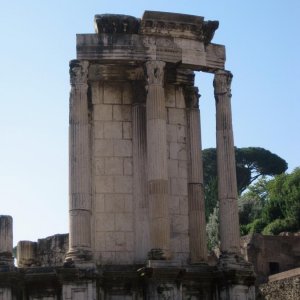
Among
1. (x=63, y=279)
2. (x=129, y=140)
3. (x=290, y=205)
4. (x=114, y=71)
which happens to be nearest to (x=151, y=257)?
(x=63, y=279)

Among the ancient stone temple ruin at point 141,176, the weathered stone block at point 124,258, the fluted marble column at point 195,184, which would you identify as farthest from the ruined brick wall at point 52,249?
the fluted marble column at point 195,184

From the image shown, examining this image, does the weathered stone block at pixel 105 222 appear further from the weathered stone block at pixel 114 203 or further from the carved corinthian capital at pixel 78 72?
the carved corinthian capital at pixel 78 72

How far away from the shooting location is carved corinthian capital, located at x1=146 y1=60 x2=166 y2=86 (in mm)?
18781

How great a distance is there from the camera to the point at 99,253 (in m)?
18.6

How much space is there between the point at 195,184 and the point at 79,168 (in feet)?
11.4

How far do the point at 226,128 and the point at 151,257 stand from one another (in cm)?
393

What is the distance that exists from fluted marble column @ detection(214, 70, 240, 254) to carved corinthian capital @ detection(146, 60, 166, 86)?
5.08ft

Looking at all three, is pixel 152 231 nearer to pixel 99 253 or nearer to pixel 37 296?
pixel 99 253

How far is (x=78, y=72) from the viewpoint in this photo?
18.5 meters

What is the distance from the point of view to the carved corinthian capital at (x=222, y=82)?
19.5m

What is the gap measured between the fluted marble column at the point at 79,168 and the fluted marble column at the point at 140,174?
1.21 metres

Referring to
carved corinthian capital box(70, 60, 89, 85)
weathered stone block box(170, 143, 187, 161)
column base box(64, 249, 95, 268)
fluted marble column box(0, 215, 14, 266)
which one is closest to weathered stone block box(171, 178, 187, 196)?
weathered stone block box(170, 143, 187, 161)

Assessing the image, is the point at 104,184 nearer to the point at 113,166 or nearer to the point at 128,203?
the point at 113,166

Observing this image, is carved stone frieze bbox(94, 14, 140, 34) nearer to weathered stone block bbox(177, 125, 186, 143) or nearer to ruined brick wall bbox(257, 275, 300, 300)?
weathered stone block bbox(177, 125, 186, 143)
